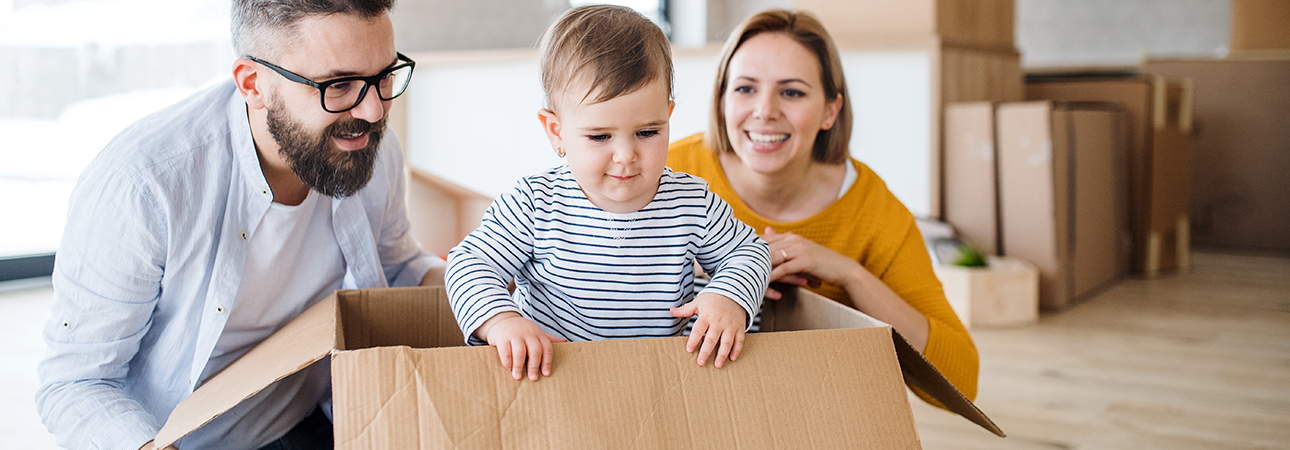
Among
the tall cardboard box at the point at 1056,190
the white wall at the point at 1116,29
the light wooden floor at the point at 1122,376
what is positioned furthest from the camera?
the white wall at the point at 1116,29

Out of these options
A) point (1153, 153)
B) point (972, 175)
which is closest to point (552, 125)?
point (972, 175)

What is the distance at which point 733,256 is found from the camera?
989 millimetres

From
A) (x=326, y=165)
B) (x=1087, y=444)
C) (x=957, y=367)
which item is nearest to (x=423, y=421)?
(x=326, y=165)

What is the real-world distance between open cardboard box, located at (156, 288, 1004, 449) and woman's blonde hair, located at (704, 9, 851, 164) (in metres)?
0.67

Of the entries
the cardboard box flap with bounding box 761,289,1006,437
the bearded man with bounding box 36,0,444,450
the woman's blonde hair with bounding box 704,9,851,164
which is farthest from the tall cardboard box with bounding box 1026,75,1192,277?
the bearded man with bounding box 36,0,444,450

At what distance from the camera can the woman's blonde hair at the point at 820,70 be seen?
1.37 meters

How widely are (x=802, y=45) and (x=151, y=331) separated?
0.96 metres

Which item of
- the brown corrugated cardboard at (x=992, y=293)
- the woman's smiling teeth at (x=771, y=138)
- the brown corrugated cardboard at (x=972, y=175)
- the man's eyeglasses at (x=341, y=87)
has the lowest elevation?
the brown corrugated cardboard at (x=992, y=293)

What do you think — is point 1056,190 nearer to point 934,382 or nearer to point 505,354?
point 934,382

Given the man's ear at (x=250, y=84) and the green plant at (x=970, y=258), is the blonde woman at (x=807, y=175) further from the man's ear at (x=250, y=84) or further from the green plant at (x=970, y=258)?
the green plant at (x=970, y=258)

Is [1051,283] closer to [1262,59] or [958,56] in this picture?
[958,56]

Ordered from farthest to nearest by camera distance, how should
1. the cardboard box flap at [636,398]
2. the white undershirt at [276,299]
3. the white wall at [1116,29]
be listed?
1. the white wall at [1116,29]
2. the white undershirt at [276,299]
3. the cardboard box flap at [636,398]

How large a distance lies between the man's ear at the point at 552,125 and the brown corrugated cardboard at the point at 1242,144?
389 cm

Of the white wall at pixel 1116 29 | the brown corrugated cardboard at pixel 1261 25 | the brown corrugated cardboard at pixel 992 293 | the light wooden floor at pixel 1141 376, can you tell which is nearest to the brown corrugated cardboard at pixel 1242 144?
the brown corrugated cardboard at pixel 1261 25
